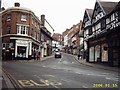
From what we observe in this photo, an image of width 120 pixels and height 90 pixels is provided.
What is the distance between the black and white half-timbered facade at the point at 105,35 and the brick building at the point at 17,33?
534 inches

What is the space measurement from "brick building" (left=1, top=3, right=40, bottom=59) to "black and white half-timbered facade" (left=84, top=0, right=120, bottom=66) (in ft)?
44.5

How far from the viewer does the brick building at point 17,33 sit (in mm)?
57841

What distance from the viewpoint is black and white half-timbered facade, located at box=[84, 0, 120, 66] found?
1526 inches

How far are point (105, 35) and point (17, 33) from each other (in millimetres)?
22652

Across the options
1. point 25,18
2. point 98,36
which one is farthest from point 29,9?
point 98,36

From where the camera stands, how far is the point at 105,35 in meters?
42.5

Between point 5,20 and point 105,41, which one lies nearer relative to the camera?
point 105,41

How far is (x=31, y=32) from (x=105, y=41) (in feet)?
75.9

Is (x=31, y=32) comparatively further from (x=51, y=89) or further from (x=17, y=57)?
(x=51, y=89)

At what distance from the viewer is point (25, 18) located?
6025 cm

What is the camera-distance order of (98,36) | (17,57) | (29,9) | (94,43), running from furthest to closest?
(29,9) < (17,57) < (94,43) < (98,36)

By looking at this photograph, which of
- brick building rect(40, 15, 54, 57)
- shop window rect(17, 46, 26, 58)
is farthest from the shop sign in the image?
brick building rect(40, 15, 54, 57)

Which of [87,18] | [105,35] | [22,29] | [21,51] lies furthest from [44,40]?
[105,35]

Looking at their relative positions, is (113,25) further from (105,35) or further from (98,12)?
(98,12)
